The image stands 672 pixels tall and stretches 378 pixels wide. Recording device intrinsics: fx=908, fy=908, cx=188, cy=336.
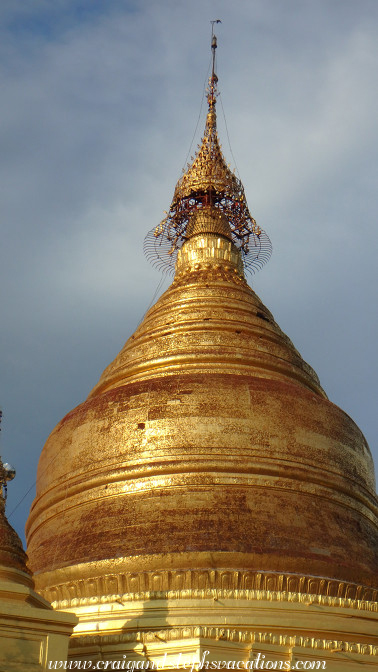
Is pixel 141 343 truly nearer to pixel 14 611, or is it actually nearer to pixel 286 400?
pixel 286 400

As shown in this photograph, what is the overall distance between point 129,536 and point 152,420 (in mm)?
2597

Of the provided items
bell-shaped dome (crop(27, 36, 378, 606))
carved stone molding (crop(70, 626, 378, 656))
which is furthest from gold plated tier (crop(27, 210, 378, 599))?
carved stone molding (crop(70, 626, 378, 656))

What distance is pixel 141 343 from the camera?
20.3 metres

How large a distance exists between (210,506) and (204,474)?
0.76m

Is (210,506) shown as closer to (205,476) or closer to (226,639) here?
(205,476)

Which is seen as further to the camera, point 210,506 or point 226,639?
point 210,506

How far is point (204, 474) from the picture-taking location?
16109 mm

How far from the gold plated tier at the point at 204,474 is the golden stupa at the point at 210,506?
0.03 metres

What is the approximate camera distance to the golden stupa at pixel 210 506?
534 inches

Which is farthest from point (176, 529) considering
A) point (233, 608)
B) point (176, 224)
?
point (176, 224)

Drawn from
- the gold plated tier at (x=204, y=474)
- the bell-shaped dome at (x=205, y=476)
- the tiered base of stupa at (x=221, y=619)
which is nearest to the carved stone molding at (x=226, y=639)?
the tiered base of stupa at (x=221, y=619)

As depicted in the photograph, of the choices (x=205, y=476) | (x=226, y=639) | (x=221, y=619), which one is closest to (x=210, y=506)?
(x=205, y=476)

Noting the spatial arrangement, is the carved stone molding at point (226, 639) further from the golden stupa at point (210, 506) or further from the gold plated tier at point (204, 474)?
the gold plated tier at point (204, 474)

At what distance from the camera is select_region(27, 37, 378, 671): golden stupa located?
13562mm
